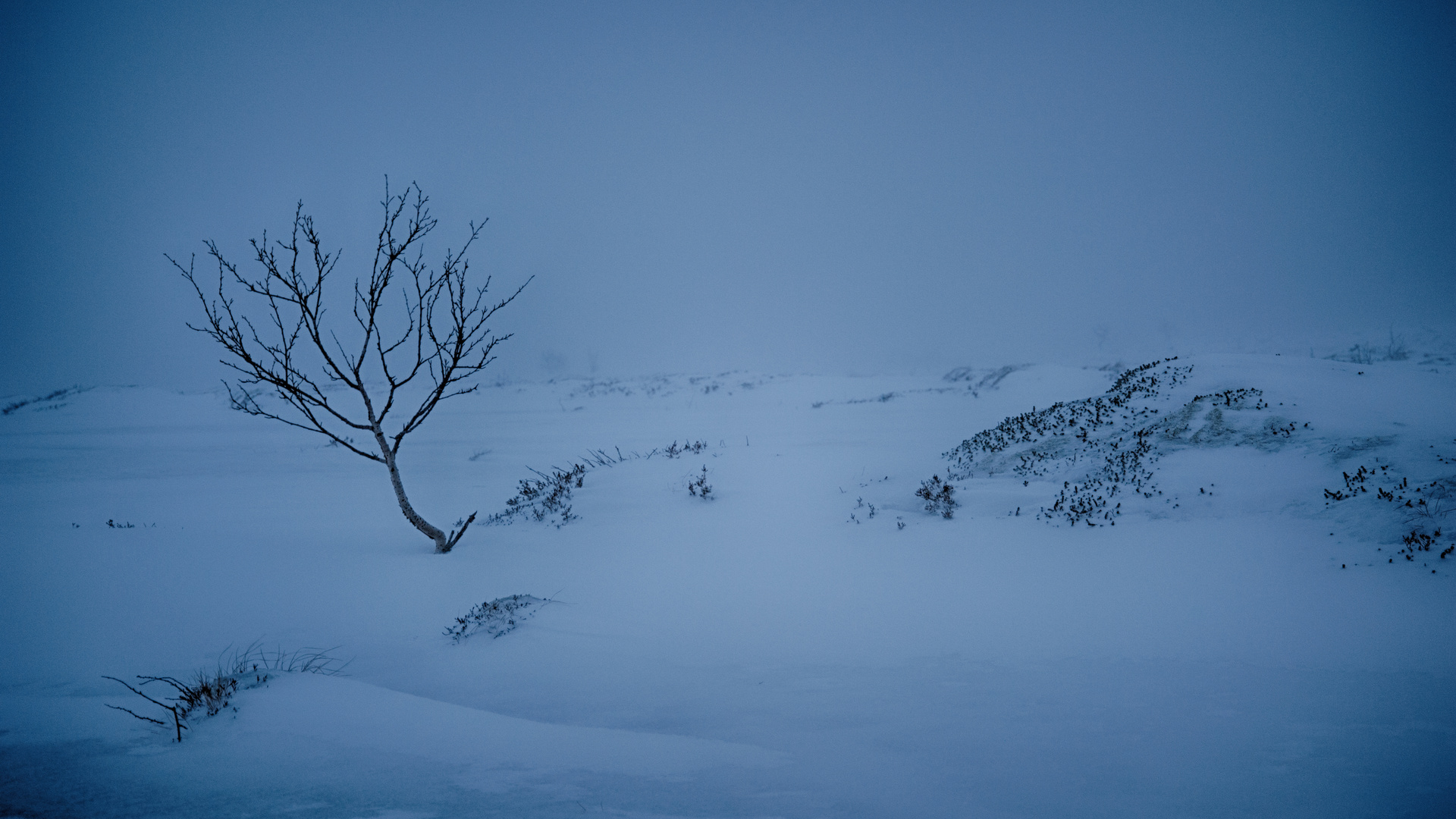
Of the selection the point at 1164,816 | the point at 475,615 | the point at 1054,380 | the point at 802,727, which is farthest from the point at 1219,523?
the point at 1054,380

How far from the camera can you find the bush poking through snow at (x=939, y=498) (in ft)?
24.3

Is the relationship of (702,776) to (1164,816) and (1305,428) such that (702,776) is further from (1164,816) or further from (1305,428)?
(1305,428)

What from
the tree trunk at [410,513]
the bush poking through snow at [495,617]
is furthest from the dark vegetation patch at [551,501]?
the bush poking through snow at [495,617]

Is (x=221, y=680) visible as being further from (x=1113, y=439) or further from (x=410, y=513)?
(x=1113, y=439)

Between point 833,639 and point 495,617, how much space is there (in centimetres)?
295

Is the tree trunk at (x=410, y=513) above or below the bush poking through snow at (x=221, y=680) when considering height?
above

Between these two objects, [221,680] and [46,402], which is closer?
[221,680]

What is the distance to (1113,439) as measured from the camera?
8.80 metres

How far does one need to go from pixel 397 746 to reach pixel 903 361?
106974 mm

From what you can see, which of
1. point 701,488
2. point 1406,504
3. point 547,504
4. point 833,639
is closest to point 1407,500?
point 1406,504

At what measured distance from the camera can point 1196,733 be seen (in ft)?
9.87

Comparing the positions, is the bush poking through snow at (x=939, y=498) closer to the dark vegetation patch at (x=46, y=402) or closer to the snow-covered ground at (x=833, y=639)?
the snow-covered ground at (x=833, y=639)

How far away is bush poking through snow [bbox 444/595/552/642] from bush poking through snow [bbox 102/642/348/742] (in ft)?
2.85

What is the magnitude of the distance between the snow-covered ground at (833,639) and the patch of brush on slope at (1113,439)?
0.07 meters
